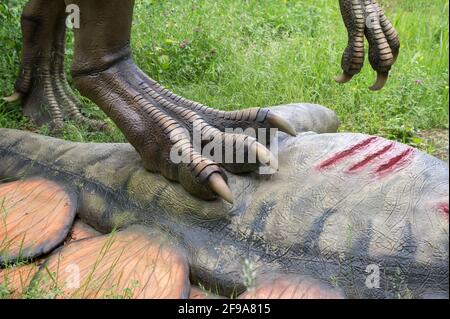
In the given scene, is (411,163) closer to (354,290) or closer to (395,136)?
(354,290)

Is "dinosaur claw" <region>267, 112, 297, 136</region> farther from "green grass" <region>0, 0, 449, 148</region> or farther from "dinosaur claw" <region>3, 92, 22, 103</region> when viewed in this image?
"dinosaur claw" <region>3, 92, 22, 103</region>

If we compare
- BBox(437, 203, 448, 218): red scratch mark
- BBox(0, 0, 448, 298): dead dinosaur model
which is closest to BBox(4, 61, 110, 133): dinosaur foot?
BBox(0, 0, 448, 298): dead dinosaur model

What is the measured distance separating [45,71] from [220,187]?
161 centimetres

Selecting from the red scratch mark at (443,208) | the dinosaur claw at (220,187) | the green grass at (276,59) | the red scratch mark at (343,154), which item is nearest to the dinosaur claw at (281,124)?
the red scratch mark at (343,154)

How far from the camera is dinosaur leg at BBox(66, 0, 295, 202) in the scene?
1921 mm

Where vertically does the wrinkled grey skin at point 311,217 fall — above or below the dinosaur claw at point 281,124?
below

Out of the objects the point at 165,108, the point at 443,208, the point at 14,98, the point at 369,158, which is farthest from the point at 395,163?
the point at 14,98

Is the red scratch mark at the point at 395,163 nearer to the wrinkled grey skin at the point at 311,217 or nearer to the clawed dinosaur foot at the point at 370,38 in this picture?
the wrinkled grey skin at the point at 311,217

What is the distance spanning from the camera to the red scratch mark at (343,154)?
192 cm

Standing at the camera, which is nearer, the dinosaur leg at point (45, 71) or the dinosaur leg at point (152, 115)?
the dinosaur leg at point (152, 115)

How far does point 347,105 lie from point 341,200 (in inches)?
55.9

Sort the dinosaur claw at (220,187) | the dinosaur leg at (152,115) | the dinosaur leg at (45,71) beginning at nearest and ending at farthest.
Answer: the dinosaur claw at (220,187) → the dinosaur leg at (152,115) → the dinosaur leg at (45,71)

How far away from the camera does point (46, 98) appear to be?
10.2ft

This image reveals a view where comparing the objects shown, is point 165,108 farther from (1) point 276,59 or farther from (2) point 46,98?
(1) point 276,59
